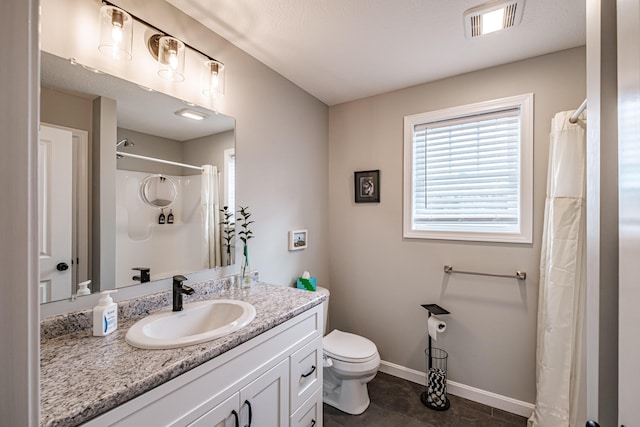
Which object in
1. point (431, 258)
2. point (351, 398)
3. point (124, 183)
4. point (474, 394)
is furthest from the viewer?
point (431, 258)

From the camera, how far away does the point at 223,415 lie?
965mm

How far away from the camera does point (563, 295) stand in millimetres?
1602

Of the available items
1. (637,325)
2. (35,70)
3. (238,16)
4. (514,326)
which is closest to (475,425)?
(514,326)

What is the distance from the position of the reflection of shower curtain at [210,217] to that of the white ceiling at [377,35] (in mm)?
837

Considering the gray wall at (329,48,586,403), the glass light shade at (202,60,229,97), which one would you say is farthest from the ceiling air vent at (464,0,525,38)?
the glass light shade at (202,60,229,97)

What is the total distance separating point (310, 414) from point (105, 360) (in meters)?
1.03

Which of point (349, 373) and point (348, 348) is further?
point (348, 348)

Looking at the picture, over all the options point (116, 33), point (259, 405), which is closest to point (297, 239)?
point (259, 405)

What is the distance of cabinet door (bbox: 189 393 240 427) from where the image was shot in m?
0.90

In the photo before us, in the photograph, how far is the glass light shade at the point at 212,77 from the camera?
154cm

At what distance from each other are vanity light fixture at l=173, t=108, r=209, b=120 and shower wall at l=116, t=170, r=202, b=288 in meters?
0.32

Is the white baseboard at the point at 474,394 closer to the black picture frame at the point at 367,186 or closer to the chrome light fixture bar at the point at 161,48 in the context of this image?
the black picture frame at the point at 367,186

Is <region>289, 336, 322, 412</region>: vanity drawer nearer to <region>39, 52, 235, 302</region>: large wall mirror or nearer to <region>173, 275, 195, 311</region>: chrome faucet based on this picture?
<region>173, 275, 195, 311</region>: chrome faucet

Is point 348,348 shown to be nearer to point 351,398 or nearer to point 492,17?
point 351,398
